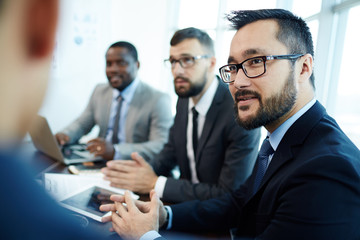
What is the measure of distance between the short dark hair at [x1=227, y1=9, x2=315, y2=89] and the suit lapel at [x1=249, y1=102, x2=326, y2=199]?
0.23m

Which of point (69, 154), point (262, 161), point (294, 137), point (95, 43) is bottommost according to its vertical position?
point (69, 154)

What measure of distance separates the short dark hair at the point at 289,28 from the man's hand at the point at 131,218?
851mm

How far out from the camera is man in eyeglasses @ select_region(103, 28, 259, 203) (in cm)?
143

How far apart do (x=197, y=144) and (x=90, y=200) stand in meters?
0.80

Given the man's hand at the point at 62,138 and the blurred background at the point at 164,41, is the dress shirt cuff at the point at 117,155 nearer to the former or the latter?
the man's hand at the point at 62,138

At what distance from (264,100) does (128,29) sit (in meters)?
3.63

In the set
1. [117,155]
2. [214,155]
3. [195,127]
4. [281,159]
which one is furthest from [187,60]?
[281,159]

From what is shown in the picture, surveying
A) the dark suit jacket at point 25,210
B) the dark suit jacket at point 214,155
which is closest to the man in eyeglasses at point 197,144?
the dark suit jacket at point 214,155

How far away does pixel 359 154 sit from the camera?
88cm

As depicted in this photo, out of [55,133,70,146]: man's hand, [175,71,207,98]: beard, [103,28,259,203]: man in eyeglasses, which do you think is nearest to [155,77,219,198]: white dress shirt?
[103,28,259,203]: man in eyeglasses

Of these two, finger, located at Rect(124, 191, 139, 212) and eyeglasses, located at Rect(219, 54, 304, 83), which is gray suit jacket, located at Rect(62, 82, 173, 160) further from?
eyeglasses, located at Rect(219, 54, 304, 83)

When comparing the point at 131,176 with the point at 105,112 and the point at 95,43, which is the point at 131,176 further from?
the point at 95,43

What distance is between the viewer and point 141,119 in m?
2.48

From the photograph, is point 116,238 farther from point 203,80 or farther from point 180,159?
point 203,80
